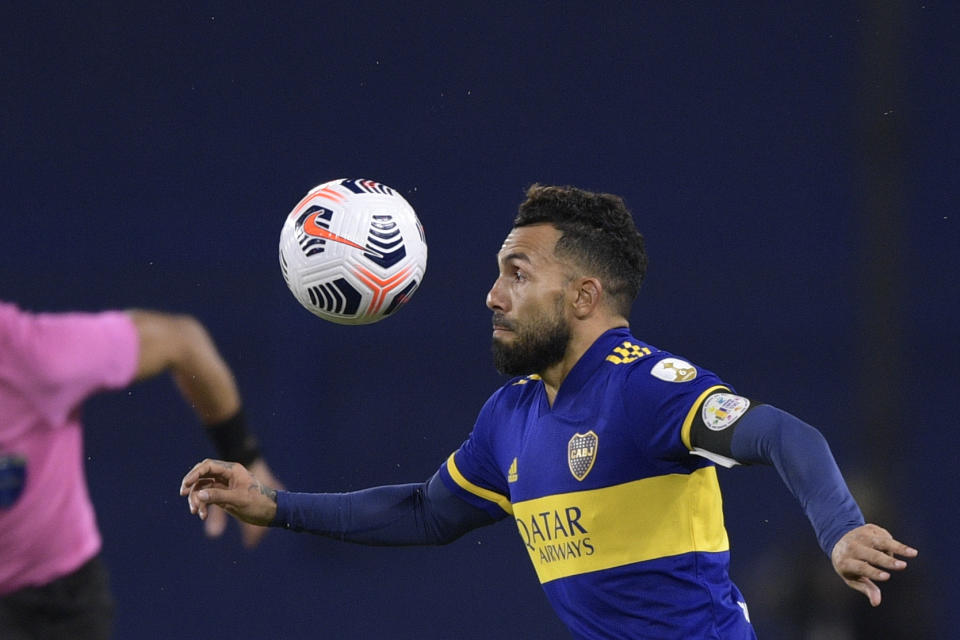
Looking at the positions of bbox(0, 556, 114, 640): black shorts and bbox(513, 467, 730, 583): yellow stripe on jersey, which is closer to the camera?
bbox(513, 467, 730, 583): yellow stripe on jersey

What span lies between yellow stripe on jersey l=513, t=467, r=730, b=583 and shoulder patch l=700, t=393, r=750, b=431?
35cm

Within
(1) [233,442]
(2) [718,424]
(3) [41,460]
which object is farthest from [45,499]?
(2) [718,424]

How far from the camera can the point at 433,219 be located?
877 centimetres

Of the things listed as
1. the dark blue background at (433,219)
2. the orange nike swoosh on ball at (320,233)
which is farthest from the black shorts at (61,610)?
the dark blue background at (433,219)

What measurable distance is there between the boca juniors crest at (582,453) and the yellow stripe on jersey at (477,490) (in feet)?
1.77

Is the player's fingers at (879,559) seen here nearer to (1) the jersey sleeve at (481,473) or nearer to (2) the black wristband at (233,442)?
(1) the jersey sleeve at (481,473)

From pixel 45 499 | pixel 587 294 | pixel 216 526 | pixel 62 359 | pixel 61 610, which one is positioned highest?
pixel 587 294

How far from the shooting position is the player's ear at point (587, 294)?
12.8ft

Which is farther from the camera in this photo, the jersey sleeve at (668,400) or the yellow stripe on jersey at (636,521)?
the yellow stripe on jersey at (636,521)

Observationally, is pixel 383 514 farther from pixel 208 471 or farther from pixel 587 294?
pixel 587 294

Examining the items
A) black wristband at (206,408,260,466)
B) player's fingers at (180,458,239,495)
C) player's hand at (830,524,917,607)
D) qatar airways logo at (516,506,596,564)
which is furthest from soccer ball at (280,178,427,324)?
player's hand at (830,524,917,607)

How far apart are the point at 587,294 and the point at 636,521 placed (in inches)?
28.5

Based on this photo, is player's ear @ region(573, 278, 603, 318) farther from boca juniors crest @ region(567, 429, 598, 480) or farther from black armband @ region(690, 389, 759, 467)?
black armband @ region(690, 389, 759, 467)

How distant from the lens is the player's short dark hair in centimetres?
396
